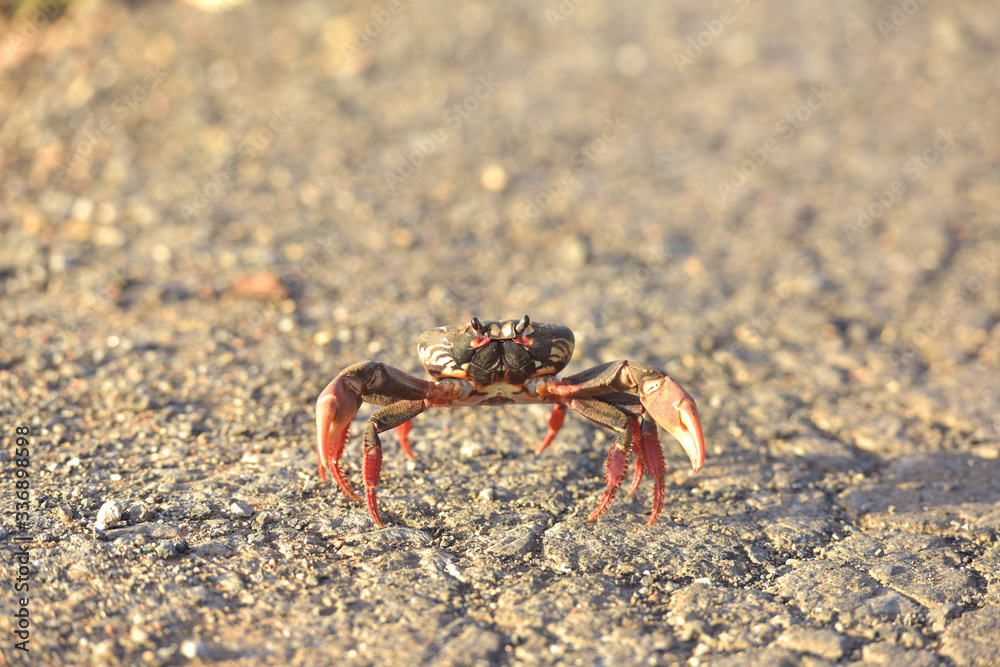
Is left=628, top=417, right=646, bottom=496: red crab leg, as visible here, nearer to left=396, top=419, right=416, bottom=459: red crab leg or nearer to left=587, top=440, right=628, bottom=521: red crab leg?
left=587, top=440, right=628, bottom=521: red crab leg

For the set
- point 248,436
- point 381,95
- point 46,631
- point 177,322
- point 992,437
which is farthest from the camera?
point 381,95

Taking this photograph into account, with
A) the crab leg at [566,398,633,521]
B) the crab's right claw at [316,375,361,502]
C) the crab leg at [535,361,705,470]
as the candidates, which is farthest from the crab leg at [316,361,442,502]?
the crab leg at [566,398,633,521]

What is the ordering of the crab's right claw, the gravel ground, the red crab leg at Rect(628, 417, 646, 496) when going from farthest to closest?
the red crab leg at Rect(628, 417, 646, 496) < the crab's right claw < the gravel ground

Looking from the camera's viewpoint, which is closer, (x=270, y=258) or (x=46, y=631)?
(x=46, y=631)


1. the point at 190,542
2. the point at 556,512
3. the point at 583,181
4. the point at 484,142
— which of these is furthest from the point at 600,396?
the point at 484,142

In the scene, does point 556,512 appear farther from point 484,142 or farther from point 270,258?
point 484,142

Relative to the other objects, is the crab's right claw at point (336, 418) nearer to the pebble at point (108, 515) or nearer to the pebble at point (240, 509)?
the pebble at point (240, 509)

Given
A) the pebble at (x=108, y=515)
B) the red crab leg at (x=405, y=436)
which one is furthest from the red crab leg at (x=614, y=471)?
the pebble at (x=108, y=515)

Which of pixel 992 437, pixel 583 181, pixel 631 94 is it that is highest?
pixel 631 94
